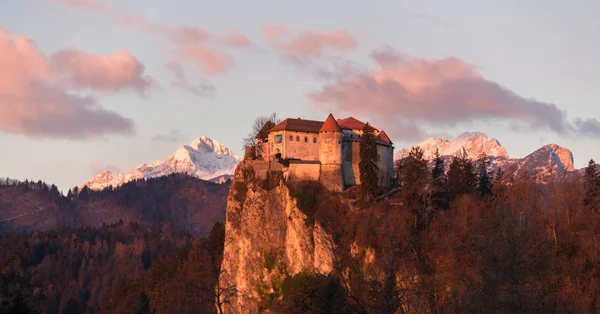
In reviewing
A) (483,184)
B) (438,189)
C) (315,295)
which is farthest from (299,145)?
(315,295)

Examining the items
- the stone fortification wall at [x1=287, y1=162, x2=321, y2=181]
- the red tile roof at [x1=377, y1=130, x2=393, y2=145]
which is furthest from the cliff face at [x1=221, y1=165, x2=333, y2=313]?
the red tile roof at [x1=377, y1=130, x2=393, y2=145]

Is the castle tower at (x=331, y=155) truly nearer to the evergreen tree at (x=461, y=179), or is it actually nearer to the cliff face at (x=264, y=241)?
the cliff face at (x=264, y=241)

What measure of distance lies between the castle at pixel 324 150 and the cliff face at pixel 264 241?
12.5 feet

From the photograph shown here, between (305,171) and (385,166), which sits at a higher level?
(385,166)

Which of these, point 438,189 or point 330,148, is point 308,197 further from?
point 438,189

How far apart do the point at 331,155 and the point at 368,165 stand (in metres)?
5.32

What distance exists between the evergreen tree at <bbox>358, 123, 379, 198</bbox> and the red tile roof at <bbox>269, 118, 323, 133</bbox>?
8.38m

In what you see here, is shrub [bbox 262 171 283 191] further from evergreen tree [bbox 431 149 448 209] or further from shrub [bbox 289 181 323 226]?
evergreen tree [bbox 431 149 448 209]

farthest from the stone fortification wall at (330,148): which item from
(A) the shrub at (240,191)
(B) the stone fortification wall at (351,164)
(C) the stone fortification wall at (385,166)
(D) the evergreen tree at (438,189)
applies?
(A) the shrub at (240,191)

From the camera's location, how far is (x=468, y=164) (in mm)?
93000

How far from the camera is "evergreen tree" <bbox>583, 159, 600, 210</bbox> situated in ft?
290

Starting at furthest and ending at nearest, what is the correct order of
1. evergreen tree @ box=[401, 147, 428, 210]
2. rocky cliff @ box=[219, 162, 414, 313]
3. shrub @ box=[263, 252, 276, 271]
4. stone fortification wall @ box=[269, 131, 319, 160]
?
stone fortification wall @ box=[269, 131, 319, 160]
shrub @ box=[263, 252, 276, 271]
evergreen tree @ box=[401, 147, 428, 210]
rocky cliff @ box=[219, 162, 414, 313]

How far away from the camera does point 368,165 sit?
87438 mm

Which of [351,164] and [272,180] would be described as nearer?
[351,164]
